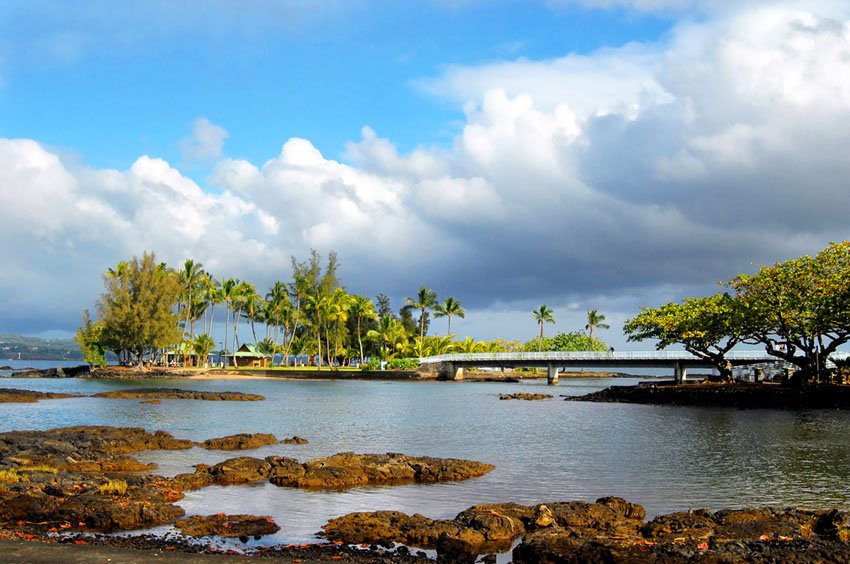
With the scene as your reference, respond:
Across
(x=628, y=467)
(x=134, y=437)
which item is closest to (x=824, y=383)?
(x=628, y=467)

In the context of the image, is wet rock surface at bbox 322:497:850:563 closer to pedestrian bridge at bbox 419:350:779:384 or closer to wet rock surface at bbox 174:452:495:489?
wet rock surface at bbox 174:452:495:489

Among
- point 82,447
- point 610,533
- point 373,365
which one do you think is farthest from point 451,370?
point 610,533

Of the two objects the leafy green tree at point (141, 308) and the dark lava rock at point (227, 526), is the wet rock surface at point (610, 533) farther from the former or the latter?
the leafy green tree at point (141, 308)

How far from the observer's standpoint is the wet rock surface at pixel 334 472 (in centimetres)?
2305

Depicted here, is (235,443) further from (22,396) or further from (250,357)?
(250,357)

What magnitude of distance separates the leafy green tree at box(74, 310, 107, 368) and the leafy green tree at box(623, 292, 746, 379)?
3413 inches

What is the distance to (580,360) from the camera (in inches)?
4016

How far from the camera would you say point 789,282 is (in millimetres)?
60281

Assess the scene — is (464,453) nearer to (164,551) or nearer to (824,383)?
(164,551)

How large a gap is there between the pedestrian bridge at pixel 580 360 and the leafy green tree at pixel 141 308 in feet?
135

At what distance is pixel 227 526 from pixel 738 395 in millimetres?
58171

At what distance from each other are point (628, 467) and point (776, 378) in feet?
188

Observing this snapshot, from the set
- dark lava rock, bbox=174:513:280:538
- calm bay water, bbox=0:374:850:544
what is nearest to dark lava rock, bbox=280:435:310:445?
calm bay water, bbox=0:374:850:544

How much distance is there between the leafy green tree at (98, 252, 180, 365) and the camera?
112 meters
